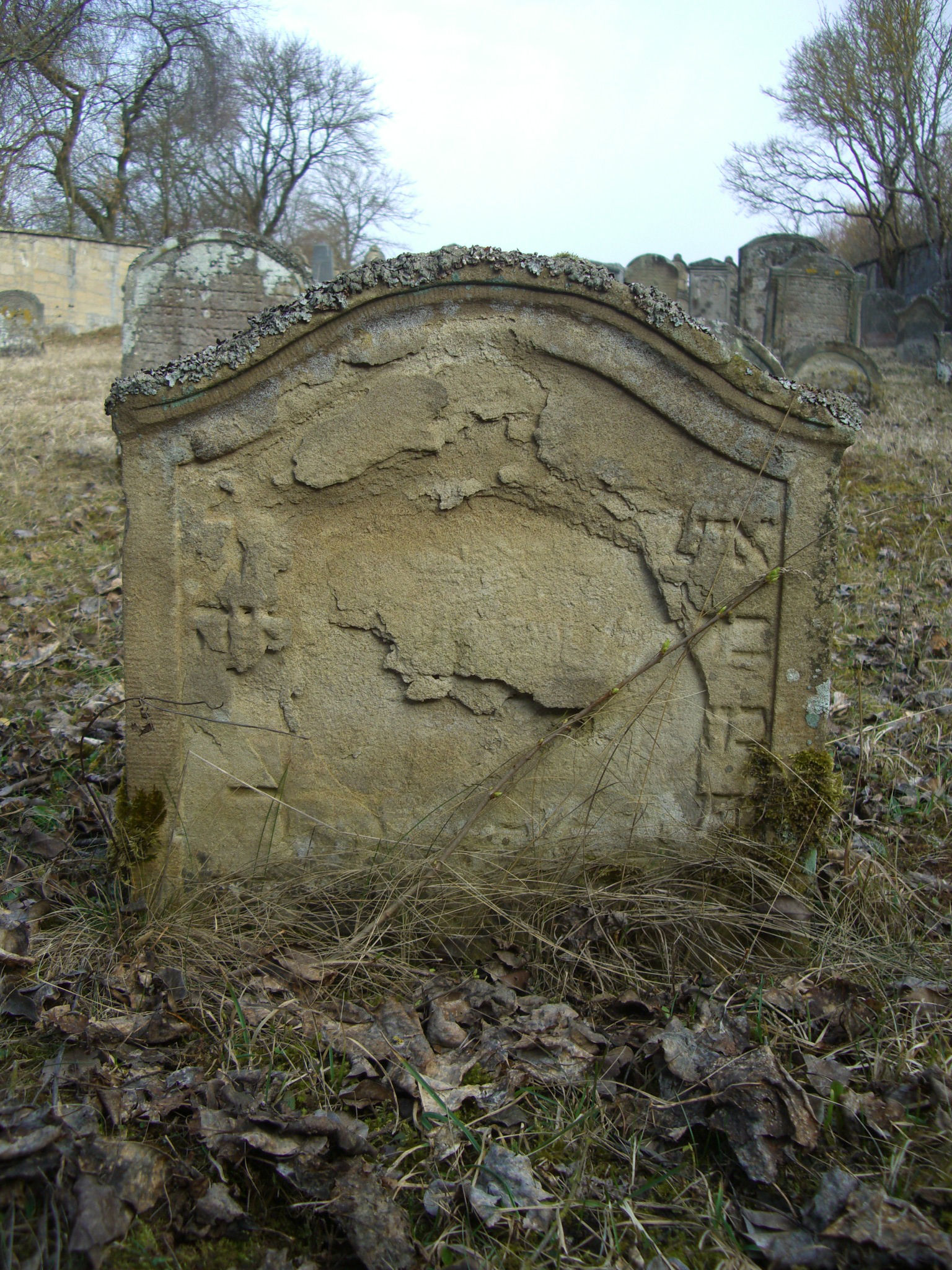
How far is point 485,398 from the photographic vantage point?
2.49 m

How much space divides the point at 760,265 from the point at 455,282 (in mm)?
12963

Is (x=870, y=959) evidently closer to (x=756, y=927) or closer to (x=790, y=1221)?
(x=756, y=927)

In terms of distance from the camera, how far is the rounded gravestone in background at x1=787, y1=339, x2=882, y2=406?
981cm

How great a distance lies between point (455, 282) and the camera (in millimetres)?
2410

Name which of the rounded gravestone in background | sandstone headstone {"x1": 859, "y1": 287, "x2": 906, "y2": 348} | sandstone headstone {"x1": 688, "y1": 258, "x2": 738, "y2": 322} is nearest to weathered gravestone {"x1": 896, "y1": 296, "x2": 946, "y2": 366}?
sandstone headstone {"x1": 859, "y1": 287, "x2": 906, "y2": 348}

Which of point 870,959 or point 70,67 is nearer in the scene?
point 870,959

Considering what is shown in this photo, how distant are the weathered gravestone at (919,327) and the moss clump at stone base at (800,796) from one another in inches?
552

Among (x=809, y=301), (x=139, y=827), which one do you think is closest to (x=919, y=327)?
(x=809, y=301)

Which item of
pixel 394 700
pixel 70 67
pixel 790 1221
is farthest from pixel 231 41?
pixel 790 1221

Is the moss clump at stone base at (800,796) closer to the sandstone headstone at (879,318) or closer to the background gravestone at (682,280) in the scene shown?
the background gravestone at (682,280)

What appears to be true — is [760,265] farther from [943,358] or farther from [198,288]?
[198,288]

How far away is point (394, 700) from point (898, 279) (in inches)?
927

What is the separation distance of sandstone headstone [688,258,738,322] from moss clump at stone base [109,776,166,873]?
13072mm

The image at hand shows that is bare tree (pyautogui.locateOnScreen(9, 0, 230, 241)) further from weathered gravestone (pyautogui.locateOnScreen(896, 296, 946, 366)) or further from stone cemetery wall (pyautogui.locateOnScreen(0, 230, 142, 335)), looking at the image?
weathered gravestone (pyautogui.locateOnScreen(896, 296, 946, 366))
